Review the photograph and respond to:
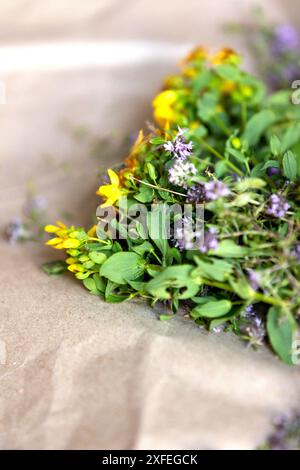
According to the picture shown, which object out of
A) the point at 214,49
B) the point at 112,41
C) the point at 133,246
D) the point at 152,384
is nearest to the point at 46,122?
the point at 112,41

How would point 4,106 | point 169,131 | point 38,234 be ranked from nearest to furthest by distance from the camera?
point 169,131 → point 38,234 → point 4,106

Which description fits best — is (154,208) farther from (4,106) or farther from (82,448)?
(4,106)

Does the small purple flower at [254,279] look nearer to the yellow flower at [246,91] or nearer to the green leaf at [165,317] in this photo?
the green leaf at [165,317]

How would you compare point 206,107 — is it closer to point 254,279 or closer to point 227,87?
point 227,87

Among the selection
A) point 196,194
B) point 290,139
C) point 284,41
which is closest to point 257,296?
point 196,194

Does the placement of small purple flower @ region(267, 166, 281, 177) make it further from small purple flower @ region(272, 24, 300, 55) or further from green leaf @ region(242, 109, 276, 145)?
small purple flower @ region(272, 24, 300, 55)

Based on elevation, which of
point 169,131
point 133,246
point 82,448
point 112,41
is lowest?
point 82,448
